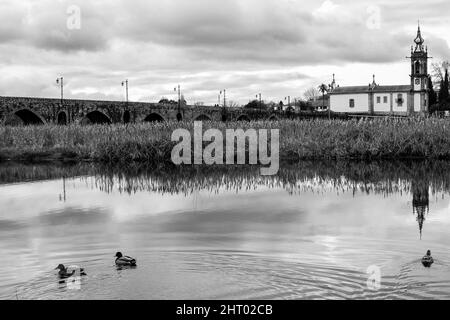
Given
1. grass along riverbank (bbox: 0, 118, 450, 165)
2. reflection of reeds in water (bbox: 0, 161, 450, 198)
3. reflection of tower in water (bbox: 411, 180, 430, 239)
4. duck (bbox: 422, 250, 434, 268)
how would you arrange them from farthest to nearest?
grass along riverbank (bbox: 0, 118, 450, 165), reflection of reeds in water (bbox: 0, 161, 450, 198), reflection of tower in water (bbox: 411, 180, 430, 239), duck (bbox: 422, 250, 434, 268)

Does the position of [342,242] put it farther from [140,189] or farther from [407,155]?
[407,155]

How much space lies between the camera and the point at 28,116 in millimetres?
55375

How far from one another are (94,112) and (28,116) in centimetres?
757

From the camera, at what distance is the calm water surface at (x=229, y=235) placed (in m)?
9.33

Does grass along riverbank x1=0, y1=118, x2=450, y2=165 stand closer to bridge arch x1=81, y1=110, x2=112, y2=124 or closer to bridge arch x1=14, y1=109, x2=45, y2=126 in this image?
bridge arch x1=14, y1=109, x2=45, y2=126

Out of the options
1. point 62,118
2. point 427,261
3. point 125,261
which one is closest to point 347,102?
point 62,118

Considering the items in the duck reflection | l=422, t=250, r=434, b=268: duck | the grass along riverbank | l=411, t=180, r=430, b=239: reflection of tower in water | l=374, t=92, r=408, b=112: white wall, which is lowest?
l=422, t=250, r=434, b=268: duck

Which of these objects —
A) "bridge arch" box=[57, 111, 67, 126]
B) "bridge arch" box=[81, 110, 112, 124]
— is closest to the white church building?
"bridge arch" box=[81, 110, 112, 124]

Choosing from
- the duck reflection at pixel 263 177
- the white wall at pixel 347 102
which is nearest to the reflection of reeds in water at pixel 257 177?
the duck reflection at pixel 263 177

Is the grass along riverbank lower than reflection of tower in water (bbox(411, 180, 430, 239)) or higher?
higher

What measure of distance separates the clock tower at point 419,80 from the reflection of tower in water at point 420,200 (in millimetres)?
75042

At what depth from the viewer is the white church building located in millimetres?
94062

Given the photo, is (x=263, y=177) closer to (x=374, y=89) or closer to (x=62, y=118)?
(x=62, y=118)
